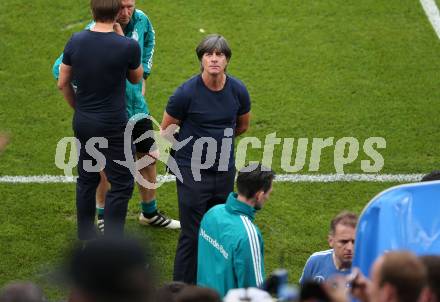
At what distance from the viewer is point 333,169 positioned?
7.93m

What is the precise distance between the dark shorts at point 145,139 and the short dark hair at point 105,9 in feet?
3.47

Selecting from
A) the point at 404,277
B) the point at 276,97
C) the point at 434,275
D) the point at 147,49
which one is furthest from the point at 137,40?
the point at 404,277

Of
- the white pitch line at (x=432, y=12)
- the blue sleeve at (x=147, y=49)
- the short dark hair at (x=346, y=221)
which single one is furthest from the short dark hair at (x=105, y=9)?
the white pitch line at (x=432, y=12)

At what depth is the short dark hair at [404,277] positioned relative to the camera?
3541mm

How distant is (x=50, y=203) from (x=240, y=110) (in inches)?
77.9

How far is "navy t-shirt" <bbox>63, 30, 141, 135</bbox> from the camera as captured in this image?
19.7 feet

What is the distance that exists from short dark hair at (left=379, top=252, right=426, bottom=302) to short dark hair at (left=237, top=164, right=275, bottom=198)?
1.72m

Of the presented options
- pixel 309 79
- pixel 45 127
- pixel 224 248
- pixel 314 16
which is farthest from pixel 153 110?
pixel 224 248

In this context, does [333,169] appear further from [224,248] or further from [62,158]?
A: [224,248]

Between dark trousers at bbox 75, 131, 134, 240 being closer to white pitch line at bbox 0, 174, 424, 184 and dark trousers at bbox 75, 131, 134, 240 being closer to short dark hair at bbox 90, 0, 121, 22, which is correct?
short dark hair at bbox 90, 0, 121, 22

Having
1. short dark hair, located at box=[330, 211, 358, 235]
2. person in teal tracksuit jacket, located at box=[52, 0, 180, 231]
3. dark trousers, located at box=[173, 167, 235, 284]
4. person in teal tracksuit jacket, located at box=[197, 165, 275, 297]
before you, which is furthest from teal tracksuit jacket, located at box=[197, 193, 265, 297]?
person in teal tracksuit jacket, located at box=[52, 0, 180, 231]

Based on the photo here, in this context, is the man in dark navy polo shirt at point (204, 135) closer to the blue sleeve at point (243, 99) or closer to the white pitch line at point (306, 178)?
the blue sleeve at point (243, 99)

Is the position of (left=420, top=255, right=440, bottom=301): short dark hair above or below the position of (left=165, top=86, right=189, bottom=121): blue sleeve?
below

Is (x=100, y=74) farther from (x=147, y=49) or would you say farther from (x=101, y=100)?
(x=147, y=49)
